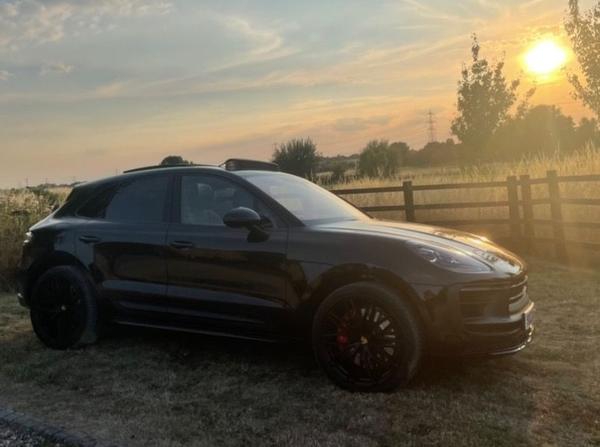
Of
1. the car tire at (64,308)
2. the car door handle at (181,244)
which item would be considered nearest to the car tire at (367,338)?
the car door handle at (181,244)

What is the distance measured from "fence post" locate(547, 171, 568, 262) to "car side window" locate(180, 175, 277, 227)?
6.64m

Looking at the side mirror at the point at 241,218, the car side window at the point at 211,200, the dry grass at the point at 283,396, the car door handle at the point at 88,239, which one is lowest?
the dry grass at the point at 283,396

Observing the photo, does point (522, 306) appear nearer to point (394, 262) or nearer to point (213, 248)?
point (394, 262)

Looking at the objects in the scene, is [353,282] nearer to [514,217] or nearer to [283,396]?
[283,396]

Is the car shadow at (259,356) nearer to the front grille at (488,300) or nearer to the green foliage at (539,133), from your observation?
the front grille at (488,300)

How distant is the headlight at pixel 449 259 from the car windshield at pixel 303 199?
36.7 inches

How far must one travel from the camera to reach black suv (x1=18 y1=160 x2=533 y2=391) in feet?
12.7

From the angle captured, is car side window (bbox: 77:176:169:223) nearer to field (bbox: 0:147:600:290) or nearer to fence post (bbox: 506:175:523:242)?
field (bbox: 0:147:600:290)

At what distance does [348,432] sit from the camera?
3.44 metres

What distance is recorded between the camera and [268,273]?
14.3 ft

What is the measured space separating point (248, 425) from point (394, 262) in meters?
1.42

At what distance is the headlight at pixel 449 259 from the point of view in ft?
12.8

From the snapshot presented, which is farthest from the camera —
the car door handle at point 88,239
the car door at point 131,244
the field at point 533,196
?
the field at point 533,196

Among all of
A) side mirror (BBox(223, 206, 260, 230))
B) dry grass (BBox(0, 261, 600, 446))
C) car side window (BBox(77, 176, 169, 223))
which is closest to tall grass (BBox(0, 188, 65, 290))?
dry grass (BBox(0, 261, 600, 446))
